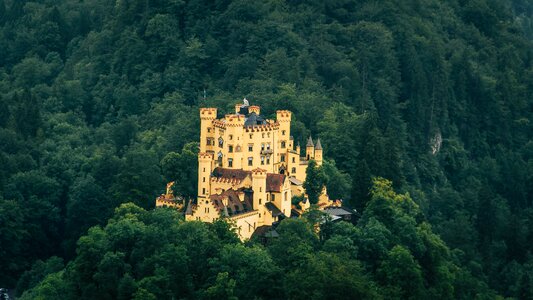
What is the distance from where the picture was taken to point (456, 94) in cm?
18888

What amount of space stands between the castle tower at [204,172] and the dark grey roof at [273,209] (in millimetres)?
5067

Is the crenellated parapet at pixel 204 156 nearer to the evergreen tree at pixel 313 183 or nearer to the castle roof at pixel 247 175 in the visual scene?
the castle roof at pixel 247 175

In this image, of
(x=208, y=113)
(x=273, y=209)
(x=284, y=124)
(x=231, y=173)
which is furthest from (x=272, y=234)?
(x=208, y=113)

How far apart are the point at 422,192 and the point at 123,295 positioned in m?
45.8

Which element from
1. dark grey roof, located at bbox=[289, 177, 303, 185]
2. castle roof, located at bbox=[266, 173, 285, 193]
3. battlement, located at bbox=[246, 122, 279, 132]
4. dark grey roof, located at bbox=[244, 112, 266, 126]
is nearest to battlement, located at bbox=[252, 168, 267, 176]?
castle roof, located at bbox=[266, 173, 285, 193]

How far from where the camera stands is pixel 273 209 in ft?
439

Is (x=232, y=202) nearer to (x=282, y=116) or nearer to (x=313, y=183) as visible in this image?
(x=313, y=183)

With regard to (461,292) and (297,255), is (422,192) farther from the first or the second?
(297,255)

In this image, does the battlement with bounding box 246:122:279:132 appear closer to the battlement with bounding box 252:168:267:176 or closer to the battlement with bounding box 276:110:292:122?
the battlement with bounding box 276:110:292:122

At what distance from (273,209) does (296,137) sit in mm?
20838

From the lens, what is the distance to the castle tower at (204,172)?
5325 inches

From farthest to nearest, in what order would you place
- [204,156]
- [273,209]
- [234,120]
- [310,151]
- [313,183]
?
1. [310,151]
2. [313,183]
3. [234,120]
4. [204,156]
5. [273,209]

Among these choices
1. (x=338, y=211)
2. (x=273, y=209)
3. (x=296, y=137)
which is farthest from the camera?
(x=296, y=137)

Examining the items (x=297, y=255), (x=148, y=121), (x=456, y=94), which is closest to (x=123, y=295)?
(x=297, y=255)
